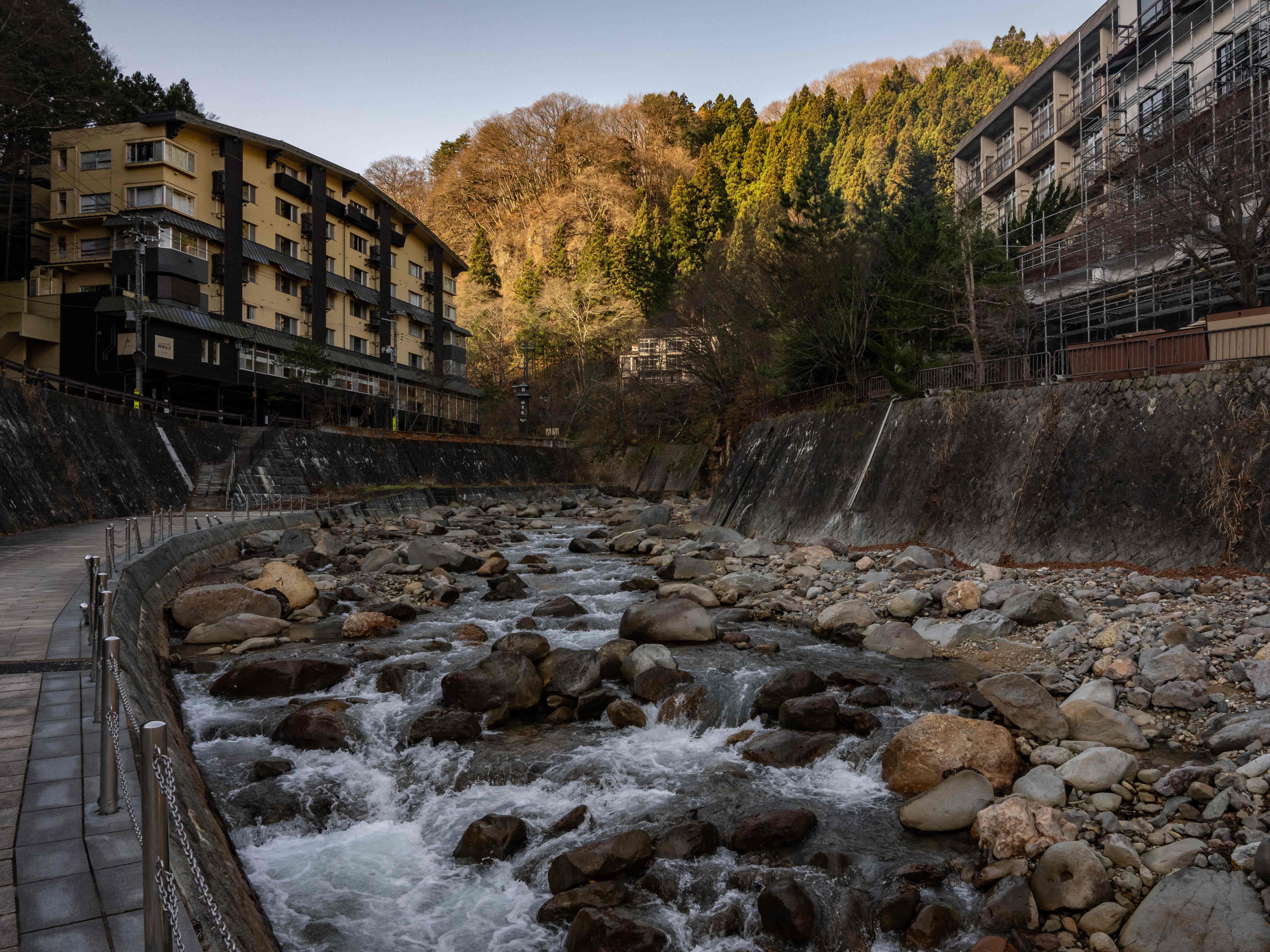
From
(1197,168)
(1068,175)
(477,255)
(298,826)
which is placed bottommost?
(298,826)

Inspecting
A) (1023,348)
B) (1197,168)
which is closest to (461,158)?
(1023,348)

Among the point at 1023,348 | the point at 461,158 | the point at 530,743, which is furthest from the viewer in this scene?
the point at 461,158

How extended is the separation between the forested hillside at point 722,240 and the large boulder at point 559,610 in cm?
1429

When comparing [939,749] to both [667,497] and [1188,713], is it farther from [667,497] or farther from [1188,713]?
[667,497]

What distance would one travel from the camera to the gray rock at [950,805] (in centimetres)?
651

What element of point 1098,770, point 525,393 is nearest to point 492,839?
point 1098,770

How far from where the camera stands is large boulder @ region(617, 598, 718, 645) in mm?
12156

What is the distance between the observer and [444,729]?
8.52 meters

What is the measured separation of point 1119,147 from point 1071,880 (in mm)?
28644

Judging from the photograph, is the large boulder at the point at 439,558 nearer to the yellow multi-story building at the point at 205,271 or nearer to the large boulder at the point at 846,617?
the large boulder at the point at 846,617

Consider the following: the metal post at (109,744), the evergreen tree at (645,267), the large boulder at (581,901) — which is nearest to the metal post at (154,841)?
the metal post at (109,744)

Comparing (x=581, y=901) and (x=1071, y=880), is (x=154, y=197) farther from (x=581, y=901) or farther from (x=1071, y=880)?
(x=1071, y=880)

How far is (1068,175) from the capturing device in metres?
32.6

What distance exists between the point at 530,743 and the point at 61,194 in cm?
4693
